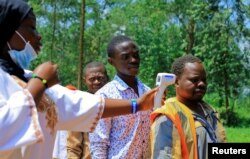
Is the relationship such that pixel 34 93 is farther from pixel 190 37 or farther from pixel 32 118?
pixel 190 37

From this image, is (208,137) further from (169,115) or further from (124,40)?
(124,40)

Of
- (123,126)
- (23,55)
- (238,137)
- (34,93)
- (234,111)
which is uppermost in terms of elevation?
(23,55)

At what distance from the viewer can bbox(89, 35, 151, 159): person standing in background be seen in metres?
3.38

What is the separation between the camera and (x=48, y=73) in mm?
1871

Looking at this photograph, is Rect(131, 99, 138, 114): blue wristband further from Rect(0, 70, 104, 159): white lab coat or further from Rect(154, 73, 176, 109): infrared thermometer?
Rect(0, 70, 104, 159): white lab coat

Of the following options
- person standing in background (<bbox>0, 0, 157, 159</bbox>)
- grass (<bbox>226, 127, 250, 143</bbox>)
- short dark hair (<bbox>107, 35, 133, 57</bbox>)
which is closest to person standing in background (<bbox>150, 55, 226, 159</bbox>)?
short dark hair (<bbox>107, 35, 133, 57</bbox>)

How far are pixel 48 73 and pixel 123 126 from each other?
158 centimetres

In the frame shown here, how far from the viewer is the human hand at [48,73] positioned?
1.86 meters

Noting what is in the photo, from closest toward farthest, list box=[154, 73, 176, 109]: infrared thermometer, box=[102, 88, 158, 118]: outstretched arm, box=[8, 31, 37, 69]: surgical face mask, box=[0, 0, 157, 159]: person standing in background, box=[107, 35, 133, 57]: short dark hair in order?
box=[0, 0, 157, 159]: person standing in background, box=[8, 31, 37, 69]: surgical face mask, box=[102, 88, 158, 118]: outstretched arm, box=[154, 73, 176, 109]: infrared thermometer, box=[107, 35, 133, 57]: short dark hair

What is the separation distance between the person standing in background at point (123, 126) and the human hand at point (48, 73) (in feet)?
4.98

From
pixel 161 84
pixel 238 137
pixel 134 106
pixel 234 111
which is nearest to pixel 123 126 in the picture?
pixel 161 84

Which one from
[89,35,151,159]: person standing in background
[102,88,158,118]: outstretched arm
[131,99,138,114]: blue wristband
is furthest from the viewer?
[89,35,151,159]: person standing in background

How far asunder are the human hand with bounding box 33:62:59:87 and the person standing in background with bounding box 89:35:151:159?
4.98 ft

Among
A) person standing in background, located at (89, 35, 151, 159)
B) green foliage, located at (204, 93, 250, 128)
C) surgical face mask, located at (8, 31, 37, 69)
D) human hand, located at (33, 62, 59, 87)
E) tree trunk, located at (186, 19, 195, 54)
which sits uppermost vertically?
tree trunk, located at (186, 19, 195, 54)
